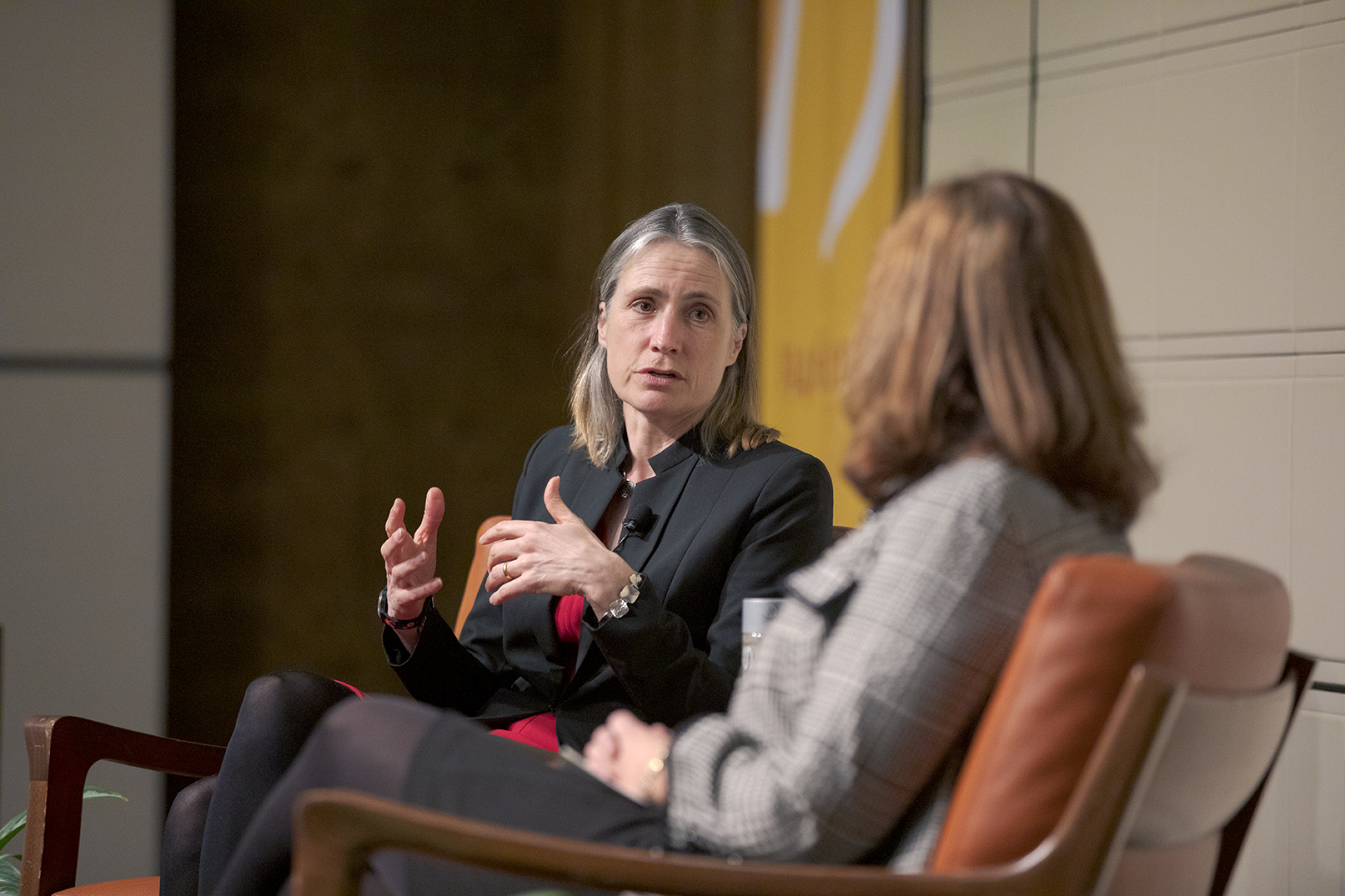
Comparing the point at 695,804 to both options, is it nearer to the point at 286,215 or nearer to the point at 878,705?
the point at 878,705

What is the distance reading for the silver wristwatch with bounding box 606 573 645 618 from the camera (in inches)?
65.2

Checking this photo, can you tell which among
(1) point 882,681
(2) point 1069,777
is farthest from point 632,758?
(2) point 1069,777

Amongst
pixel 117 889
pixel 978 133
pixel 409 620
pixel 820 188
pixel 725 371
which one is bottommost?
pixel 117 889

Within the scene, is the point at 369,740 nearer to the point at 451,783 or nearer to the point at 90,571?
the point at 451,783

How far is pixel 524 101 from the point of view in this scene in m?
4.19

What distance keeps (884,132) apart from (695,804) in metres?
2.62

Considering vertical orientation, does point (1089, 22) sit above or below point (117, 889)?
above

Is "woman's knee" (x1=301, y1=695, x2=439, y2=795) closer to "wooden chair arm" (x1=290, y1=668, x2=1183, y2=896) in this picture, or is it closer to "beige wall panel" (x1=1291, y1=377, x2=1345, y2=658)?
"wooden chair arm" (x1=290, y1=668, x2=1183, y2=896)

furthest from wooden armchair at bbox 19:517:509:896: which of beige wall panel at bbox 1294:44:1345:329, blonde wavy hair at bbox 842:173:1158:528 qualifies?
beige wall panel at bbox 1294:44:1345:329

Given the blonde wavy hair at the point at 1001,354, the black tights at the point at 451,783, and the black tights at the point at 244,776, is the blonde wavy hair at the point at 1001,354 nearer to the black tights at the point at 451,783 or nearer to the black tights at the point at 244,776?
the black tights at the point at 451,783

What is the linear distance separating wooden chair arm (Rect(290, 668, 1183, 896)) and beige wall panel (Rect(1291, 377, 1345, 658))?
1771 millimetres

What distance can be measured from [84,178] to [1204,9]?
291 centimetres

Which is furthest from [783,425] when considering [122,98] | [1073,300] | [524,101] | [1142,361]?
[1073,300]

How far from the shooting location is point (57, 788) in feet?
5.73
